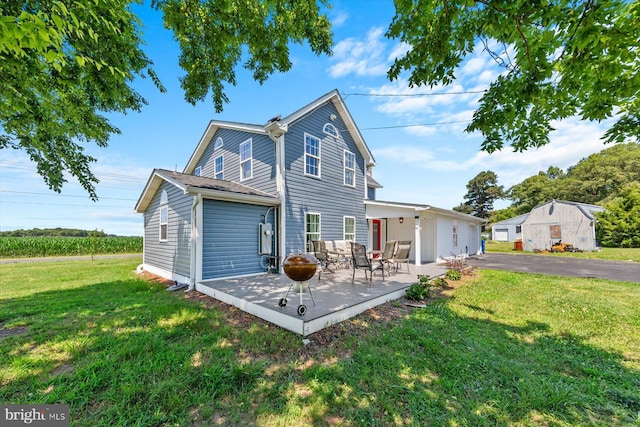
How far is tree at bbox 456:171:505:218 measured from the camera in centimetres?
4501

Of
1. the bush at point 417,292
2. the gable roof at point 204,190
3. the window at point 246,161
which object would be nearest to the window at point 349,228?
the gable roof at point 204,190

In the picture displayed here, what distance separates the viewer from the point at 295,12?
4516mm

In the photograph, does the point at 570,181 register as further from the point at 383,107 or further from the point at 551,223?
the point at 383,107

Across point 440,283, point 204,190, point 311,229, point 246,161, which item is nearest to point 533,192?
point 440,283

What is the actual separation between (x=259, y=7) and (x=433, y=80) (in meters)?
3.53

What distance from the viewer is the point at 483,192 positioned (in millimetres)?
45844

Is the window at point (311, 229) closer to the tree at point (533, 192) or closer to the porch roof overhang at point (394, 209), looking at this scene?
the porch roof overhang at point (394, 209)

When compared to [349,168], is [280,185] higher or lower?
lower

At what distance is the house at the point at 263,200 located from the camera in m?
7.48

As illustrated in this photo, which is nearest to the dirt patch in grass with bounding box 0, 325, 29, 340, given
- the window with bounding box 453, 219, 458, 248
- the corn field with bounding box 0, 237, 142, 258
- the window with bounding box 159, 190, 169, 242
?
the window with bounding box 159, 190, 169, 242

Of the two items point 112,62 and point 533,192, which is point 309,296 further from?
point 533,192

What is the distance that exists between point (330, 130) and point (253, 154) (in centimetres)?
358

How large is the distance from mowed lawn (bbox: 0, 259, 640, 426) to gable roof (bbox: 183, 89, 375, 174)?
6.10 m

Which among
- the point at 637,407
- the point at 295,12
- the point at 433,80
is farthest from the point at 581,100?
the point at 295,12
